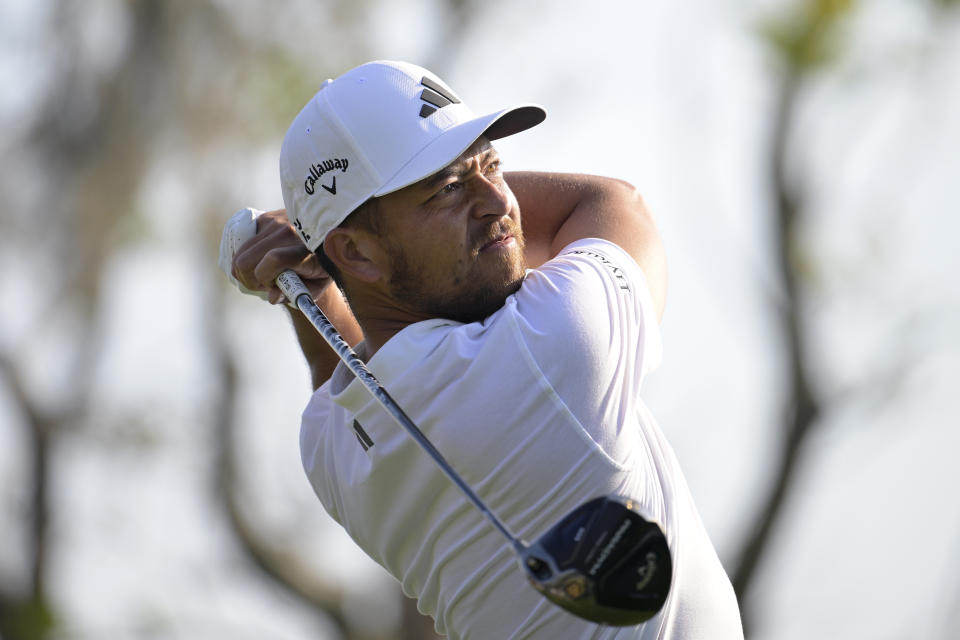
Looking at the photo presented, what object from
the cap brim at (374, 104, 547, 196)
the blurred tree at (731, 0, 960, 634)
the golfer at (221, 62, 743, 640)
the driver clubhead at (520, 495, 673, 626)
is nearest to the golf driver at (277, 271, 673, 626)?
the driver clubhead at (520, 495, 673, 626)

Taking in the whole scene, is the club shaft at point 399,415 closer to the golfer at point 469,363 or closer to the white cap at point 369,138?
the golfer at point 469,363

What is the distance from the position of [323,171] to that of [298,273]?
33cm

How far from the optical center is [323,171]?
2922 millimetres

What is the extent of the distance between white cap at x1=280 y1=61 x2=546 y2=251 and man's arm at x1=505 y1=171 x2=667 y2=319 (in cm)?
29

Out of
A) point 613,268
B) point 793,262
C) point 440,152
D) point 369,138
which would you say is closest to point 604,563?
point 613,268

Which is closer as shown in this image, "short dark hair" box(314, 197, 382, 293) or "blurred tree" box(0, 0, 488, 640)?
"short dark hair" box(314, 197, 382, 293)

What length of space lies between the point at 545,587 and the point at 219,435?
36.2 ft

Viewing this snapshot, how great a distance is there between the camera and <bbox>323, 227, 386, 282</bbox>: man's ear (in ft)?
9.59

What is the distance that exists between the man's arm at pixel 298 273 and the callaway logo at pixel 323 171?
25cm

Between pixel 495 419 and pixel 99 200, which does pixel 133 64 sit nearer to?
pixel 99 200

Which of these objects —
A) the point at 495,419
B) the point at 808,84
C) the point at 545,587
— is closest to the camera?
the point at 545,587

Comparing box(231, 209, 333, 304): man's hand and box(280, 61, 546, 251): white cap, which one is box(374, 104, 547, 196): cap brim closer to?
box(280, 61, 546, 251): white cap

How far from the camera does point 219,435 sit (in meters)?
13.1

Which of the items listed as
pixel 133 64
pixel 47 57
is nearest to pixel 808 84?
pixel 133 64
